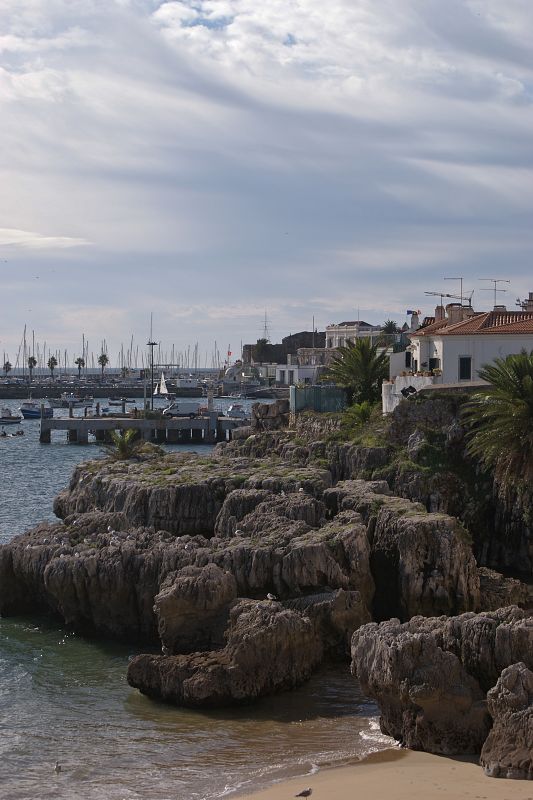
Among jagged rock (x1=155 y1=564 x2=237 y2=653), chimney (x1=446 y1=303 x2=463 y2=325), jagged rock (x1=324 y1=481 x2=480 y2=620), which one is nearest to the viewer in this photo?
jagged rock (x1=155 y1=564 x2=237 y2=653)

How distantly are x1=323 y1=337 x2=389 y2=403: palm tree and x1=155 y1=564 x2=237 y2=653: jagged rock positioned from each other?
1352 inches

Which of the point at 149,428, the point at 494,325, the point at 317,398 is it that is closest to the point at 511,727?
the point at 494,325

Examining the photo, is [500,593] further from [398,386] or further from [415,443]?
[398,386]

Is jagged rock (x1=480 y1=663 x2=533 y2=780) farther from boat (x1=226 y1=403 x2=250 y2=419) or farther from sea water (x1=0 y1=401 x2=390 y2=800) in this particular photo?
boat (x1=226 y1=403 x2=250 y2=419)

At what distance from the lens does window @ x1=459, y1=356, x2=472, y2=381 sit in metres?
56.7

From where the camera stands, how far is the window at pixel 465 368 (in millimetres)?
56719

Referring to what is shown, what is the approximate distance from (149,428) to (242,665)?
317ft

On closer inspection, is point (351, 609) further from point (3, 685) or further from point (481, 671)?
point (3, 685)

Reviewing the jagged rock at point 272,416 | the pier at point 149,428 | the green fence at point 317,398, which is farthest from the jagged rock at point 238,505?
the pier at point 149,428

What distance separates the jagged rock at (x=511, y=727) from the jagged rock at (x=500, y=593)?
38.6 feet

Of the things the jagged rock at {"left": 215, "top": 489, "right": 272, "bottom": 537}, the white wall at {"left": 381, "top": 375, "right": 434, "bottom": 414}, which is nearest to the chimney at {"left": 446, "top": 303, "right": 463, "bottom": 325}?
the white wall at {"left": 381, "top": 375, "right": 434, "bottom": 414}

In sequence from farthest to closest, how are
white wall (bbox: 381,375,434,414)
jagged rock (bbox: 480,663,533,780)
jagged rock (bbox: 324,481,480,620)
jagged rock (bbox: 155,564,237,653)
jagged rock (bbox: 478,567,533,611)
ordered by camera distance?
white wall (bbox: 381,375,434,414), jagged rock (bbox: 478,567,533,611), jagged rock (bbox: 324,481,480,620), jagged rock (bbox: 155,564,237,653), jagged rock (bbox: 480,663,533,780)

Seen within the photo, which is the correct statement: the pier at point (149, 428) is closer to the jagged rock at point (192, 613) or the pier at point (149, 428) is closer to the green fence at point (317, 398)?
the green fence at point (317, 398)

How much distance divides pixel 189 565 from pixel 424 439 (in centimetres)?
1907
